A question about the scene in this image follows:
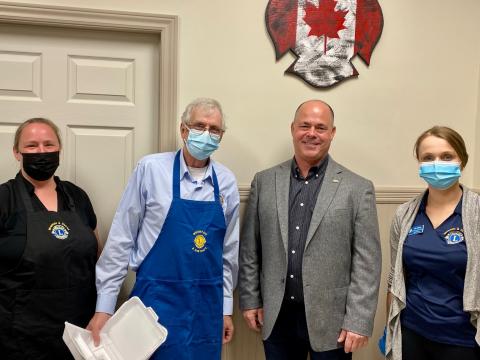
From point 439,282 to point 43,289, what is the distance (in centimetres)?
148

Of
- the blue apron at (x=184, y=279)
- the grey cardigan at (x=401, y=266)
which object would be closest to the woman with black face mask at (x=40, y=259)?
the blue apron at (x=184, y=279)

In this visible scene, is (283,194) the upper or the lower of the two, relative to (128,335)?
upper

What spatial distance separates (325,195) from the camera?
78.6 inches

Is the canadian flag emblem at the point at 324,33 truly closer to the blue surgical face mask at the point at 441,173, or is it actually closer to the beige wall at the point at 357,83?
the beige wall at the point at 357,83

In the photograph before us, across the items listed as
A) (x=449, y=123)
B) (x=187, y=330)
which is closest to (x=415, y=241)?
(x=187, y=330)

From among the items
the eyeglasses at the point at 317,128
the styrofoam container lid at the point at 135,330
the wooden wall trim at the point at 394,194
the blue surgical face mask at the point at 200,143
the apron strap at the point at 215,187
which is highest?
the eyeglasses at the point at 317,128

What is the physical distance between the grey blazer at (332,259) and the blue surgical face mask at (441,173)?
0.24 meters

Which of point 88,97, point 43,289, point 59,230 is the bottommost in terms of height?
point 43,289

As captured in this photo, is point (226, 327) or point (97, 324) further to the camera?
point (226, 327)

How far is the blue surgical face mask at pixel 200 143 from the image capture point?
6.28 feet

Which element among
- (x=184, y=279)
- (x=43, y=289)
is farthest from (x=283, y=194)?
(x=43, y=289)

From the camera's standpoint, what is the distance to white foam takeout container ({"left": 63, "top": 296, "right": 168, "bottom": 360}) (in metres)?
1.80

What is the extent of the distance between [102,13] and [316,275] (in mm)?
A: 1510

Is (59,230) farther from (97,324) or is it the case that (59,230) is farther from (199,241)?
(199,241)
